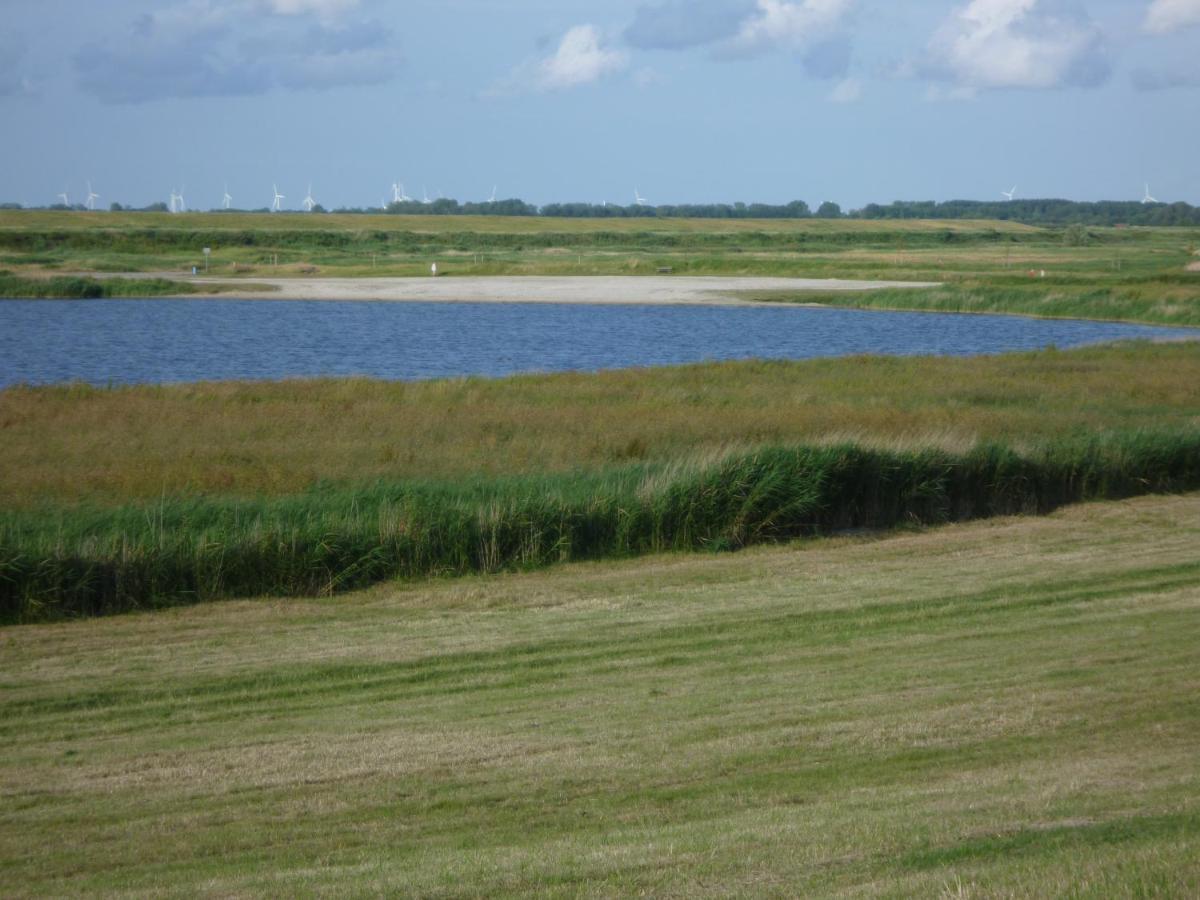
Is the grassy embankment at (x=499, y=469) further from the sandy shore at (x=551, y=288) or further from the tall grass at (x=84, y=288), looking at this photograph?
the tall grass at (x=84, y=288)

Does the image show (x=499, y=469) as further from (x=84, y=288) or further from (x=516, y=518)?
(x=84, y=288)

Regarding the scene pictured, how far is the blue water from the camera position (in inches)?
1729

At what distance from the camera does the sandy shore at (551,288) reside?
260ft

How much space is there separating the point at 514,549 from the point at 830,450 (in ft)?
16.4

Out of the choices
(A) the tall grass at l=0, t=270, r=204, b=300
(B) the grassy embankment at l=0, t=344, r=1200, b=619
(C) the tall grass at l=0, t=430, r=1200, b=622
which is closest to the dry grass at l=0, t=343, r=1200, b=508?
(B) the grassy embankment at l=0, t=344, r=1200, b=619

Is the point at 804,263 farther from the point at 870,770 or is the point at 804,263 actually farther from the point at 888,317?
the point at 870,770

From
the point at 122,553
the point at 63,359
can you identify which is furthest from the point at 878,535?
the point at 63,359

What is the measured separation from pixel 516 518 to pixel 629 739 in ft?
22.9

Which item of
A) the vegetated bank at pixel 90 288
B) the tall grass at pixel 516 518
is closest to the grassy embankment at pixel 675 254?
the vegetated bank at pixel 90 288

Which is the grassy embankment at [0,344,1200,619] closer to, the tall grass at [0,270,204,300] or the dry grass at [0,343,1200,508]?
the dry grass at [0,343,1200,508]

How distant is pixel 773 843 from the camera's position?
6887 millimetres

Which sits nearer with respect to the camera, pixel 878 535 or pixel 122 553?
pixel 122 553

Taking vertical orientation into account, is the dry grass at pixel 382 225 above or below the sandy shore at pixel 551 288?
above

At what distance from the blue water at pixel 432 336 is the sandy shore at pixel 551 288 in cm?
328
